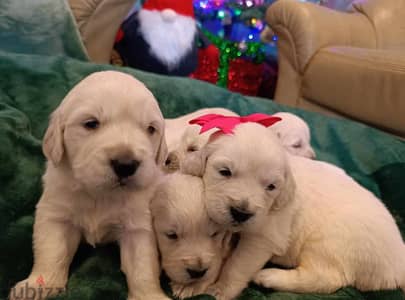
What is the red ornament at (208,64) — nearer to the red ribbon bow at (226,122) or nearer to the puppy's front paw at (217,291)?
the red ribbon bow at (226,122)

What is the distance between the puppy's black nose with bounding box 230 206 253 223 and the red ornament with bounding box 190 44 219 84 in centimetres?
280

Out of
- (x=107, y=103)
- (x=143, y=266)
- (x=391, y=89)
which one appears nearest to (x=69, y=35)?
(x=107, y=103)

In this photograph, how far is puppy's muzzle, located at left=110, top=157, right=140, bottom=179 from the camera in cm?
122

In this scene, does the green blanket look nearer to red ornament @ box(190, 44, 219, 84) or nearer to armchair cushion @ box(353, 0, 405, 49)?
red ornament @ box(190, 44, 219, 84)

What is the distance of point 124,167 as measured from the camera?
4.04 feet

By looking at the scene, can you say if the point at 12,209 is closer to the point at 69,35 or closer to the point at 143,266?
the point at 143,266

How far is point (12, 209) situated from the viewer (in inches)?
66.3

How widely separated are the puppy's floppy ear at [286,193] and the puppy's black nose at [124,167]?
512 mm

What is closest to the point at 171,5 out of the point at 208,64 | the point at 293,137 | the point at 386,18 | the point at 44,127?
the point at 208,64

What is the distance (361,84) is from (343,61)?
26cm

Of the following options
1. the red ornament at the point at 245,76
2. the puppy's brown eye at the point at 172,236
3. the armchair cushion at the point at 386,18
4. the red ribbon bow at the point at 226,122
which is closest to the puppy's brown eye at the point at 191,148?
the red ribbon bow at the point at 226,122

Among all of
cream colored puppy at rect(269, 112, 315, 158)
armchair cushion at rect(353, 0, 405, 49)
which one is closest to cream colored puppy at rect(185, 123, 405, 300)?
cream colored puppy at rect(269, 112, 315, 158)

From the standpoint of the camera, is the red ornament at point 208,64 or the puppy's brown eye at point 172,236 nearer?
the puppy's brown eye at point 172,236

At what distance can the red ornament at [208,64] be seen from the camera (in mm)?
4070
